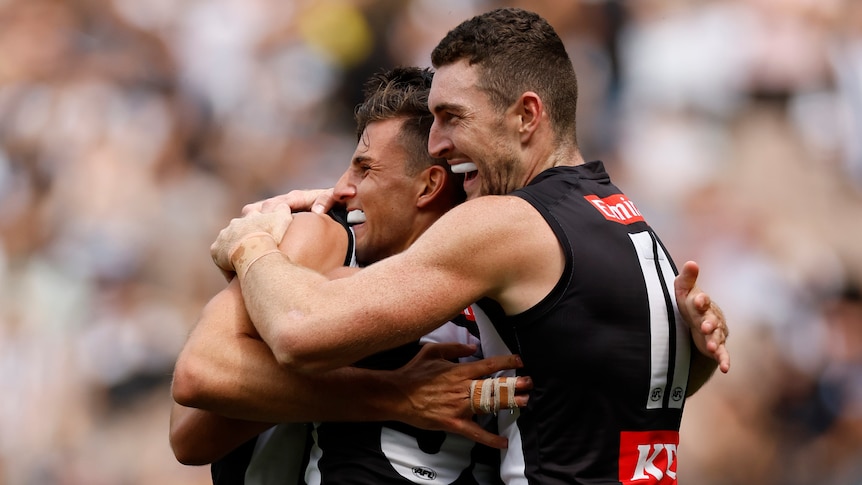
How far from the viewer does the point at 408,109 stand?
3867 mm

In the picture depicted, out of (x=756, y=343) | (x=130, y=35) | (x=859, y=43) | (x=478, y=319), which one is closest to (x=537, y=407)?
(x=478, y=319)

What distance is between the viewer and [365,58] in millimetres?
7293

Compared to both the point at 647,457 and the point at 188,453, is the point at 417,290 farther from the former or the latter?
the point at 188,453

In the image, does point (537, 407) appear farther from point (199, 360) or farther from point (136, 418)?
A: point (136, 418)

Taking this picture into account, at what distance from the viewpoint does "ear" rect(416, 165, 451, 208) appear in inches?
149

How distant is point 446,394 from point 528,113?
0.96 meters

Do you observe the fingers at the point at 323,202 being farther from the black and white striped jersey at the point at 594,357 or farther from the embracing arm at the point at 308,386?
the black and white striped jersey at the point at 594,357

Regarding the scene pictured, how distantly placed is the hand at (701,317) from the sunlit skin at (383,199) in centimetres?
110

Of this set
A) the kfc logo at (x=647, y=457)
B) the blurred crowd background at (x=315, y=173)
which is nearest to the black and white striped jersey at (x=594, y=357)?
the kfc logo at (x=647, y=457)

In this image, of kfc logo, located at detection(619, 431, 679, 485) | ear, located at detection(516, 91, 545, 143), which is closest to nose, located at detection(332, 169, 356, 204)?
ear, located at detection(516, 91, 545, 143)

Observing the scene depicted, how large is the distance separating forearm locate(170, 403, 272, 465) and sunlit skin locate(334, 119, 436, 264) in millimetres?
754

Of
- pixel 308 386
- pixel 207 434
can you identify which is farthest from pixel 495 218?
pixel 207 434

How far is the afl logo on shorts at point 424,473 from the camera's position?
3330 millimetres

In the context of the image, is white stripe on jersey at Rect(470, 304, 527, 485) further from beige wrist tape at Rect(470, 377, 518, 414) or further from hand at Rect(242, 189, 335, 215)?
hand at Rect(242, 189, 335, 215)
